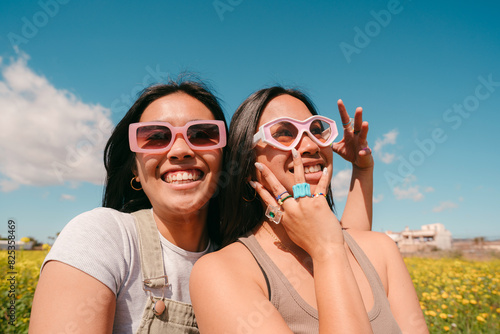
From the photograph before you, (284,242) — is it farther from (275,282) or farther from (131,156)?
(131,156)

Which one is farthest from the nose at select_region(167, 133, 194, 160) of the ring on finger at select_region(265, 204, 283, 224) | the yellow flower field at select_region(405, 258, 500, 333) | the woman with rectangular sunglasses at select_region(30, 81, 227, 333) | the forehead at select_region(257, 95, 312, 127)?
the yellow flower field at select_region(405, 258, 500, 333)

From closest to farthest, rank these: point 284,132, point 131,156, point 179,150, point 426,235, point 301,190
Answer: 1. point 301,190
2. point 284,132
3. point 179,150
4. point 131,156
5. point 426,235

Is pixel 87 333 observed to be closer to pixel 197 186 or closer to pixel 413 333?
pixel 197 186

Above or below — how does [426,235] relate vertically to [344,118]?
below

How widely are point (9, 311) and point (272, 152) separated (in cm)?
346

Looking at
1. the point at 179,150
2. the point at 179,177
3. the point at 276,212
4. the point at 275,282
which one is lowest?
the point at 275,282

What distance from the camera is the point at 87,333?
5.05 ft

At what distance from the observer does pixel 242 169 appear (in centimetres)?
205

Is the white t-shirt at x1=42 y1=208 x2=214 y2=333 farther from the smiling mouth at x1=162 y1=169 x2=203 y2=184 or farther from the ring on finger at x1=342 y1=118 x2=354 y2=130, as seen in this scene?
the ring on finger at x1=342 y1=118 x2=354 y2=130

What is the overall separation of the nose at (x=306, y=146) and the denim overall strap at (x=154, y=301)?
1067 mm

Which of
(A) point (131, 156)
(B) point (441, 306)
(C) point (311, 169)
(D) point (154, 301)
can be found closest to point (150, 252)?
(D) point (154, 301)

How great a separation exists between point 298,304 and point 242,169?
0.85m

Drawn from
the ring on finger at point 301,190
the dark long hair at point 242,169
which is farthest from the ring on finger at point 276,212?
the dark long hair at point 242,169

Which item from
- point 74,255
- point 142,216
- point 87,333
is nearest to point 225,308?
point 87,333
